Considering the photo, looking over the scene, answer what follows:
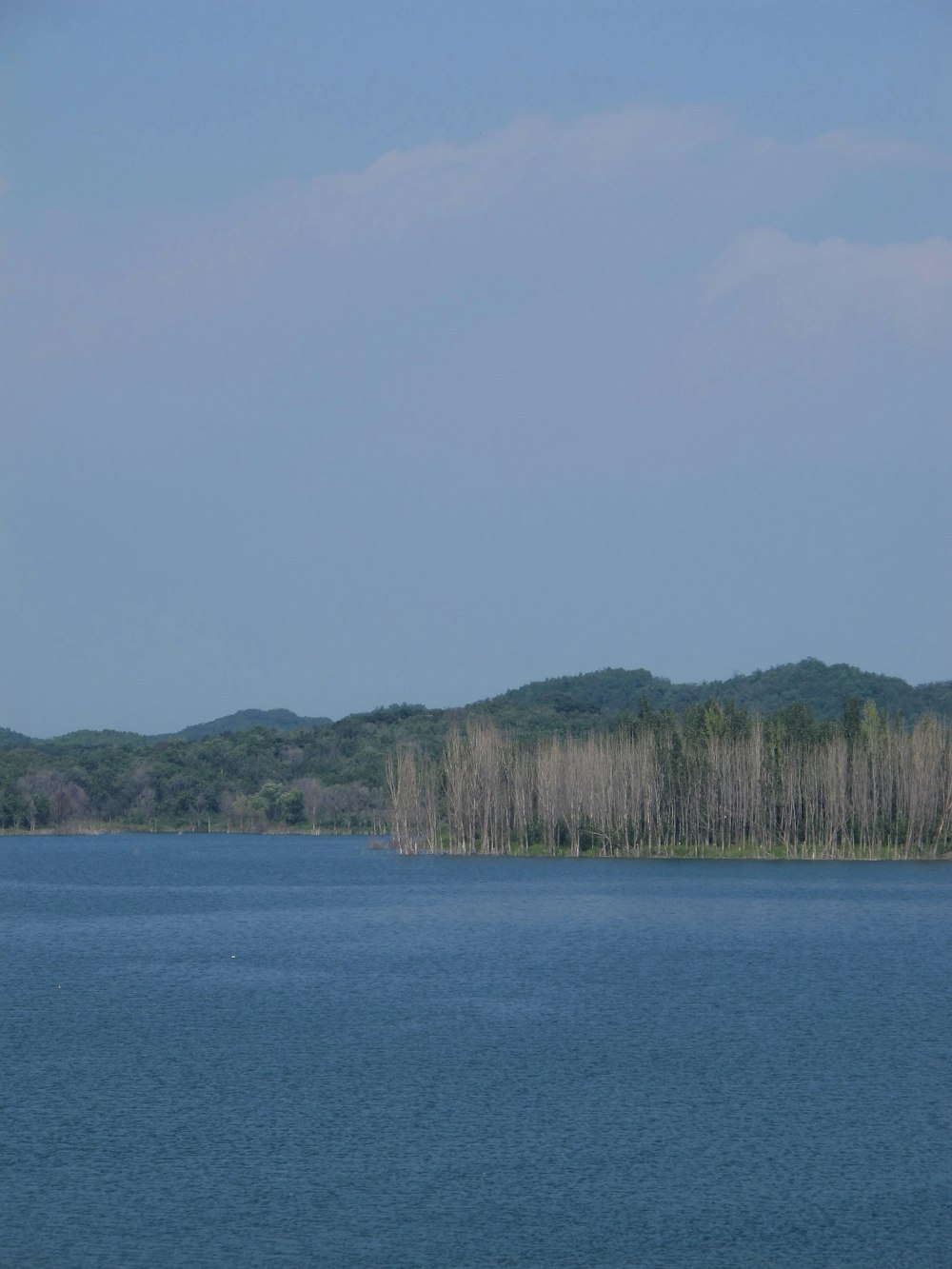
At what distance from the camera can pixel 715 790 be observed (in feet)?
210

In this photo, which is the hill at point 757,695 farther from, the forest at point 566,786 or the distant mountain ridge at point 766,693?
the forest at point 566,786

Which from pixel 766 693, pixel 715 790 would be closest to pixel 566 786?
pixel 715 790

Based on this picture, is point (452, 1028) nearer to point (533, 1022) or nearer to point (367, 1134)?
point (533, 1022)

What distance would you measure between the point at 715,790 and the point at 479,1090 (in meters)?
43.2

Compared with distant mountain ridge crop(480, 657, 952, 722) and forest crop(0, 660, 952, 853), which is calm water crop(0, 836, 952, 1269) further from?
distant mountain ridge crop(480, 657, 952, 722)

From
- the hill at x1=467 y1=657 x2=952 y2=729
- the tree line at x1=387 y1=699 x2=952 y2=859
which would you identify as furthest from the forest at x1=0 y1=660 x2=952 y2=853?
the hill at x1=467 y1=657 x2=952 y2=729

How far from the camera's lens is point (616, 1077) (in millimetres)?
22969

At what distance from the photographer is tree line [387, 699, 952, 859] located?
61.5m

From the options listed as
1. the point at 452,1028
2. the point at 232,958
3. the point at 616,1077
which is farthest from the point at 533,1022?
the point at 232,958

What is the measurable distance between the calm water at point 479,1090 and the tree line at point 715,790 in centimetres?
1806

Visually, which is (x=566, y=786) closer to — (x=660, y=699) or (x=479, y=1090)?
(x=479, y=1090)

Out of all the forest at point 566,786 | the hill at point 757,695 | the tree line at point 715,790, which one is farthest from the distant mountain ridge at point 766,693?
the tree line at point 715,790

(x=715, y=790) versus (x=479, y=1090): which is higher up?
(x=715, y=790)

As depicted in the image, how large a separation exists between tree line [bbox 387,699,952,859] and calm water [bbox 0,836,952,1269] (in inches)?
711
